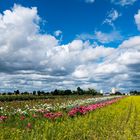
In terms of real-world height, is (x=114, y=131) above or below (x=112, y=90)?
below

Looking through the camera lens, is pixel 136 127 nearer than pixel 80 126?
No

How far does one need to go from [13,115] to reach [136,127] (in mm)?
4847

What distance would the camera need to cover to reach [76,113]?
1694 cm

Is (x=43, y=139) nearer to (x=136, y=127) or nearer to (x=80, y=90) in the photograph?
(x=136, y=127)

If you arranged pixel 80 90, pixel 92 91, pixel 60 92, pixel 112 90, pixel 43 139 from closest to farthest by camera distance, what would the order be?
pixel 43 139 < pixel 60 92 < pixel 80 90 < pixel 92 91 < pixel 112 90

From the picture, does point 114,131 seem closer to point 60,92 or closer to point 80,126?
point 80,126

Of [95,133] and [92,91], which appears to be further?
[92,91]

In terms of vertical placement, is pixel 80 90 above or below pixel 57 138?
above

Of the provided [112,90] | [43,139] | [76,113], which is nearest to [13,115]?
[76,113]

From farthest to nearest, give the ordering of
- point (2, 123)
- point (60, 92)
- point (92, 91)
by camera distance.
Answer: point (92, 91) → point (60, 92) → point (2, 123)

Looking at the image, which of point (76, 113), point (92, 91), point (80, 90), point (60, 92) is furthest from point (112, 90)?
point (76, 113)

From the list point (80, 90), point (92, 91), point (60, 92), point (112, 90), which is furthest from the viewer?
point (112, 90)

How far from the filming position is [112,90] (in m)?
141

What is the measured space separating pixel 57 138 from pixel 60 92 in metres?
73.0
